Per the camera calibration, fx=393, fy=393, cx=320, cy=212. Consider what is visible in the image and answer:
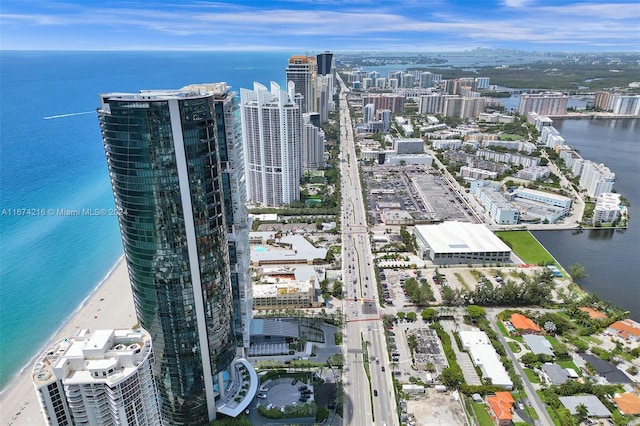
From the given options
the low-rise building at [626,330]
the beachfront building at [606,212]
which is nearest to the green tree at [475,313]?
the low-rise building at [626,330]

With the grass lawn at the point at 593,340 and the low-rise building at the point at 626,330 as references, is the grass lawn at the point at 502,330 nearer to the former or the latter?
the grass lawn at the point at 593,340

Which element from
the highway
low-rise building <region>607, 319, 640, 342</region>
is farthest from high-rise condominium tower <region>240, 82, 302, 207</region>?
low-rise building <region>607, 319, 640, 342</region>

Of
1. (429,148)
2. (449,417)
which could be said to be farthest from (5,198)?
(429,148)

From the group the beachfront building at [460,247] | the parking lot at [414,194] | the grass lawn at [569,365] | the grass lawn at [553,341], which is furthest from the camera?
the parking lot at [414,194]

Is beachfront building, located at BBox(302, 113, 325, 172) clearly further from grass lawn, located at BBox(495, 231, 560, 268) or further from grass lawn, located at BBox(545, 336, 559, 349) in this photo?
grass lawn, located at BBox(545, 336, 559, 349)

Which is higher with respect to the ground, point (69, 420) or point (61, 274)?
point (69, 420)

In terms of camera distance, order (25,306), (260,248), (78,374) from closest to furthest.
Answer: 1. (78,374)
2. (25,306)
3. (260,248)

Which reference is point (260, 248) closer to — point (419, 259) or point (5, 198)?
point (419, 259)

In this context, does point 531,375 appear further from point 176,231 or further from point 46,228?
point 46,228
